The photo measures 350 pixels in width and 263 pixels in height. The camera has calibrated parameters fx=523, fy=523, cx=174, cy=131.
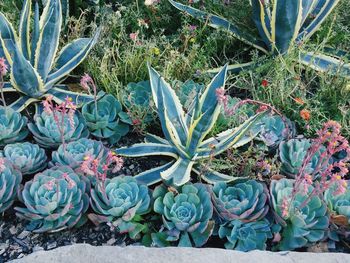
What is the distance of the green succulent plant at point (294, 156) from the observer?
7.09 ft

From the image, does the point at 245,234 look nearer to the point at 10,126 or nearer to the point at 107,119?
the point at 107,119

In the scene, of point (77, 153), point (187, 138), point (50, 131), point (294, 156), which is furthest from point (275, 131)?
point (50, 131)

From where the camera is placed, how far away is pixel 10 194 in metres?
1.96

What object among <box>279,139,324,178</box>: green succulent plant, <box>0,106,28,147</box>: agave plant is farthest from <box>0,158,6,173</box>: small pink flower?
<box>279,139,324,178</box>: green succulent plant

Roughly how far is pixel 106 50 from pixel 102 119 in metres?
0.40

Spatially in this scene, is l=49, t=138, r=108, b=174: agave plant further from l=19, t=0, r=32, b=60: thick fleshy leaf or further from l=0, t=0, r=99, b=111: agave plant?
l=19, t=0, r=32, b=60: thick fleshy leaf

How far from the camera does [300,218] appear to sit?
1.92m

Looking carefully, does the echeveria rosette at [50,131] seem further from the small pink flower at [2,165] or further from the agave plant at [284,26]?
the agave plant at [284,26]

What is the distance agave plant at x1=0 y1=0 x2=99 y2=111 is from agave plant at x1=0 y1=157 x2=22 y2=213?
415 mm

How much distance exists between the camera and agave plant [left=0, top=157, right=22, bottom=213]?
1953 mm

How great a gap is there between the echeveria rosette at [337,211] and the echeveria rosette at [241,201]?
25 centimetres

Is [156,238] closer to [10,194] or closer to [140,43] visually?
[10,194]

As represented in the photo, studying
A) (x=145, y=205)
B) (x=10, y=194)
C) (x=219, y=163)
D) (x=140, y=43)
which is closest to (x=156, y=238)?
(x=145, y=205)

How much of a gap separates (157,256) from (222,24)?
151 cm
